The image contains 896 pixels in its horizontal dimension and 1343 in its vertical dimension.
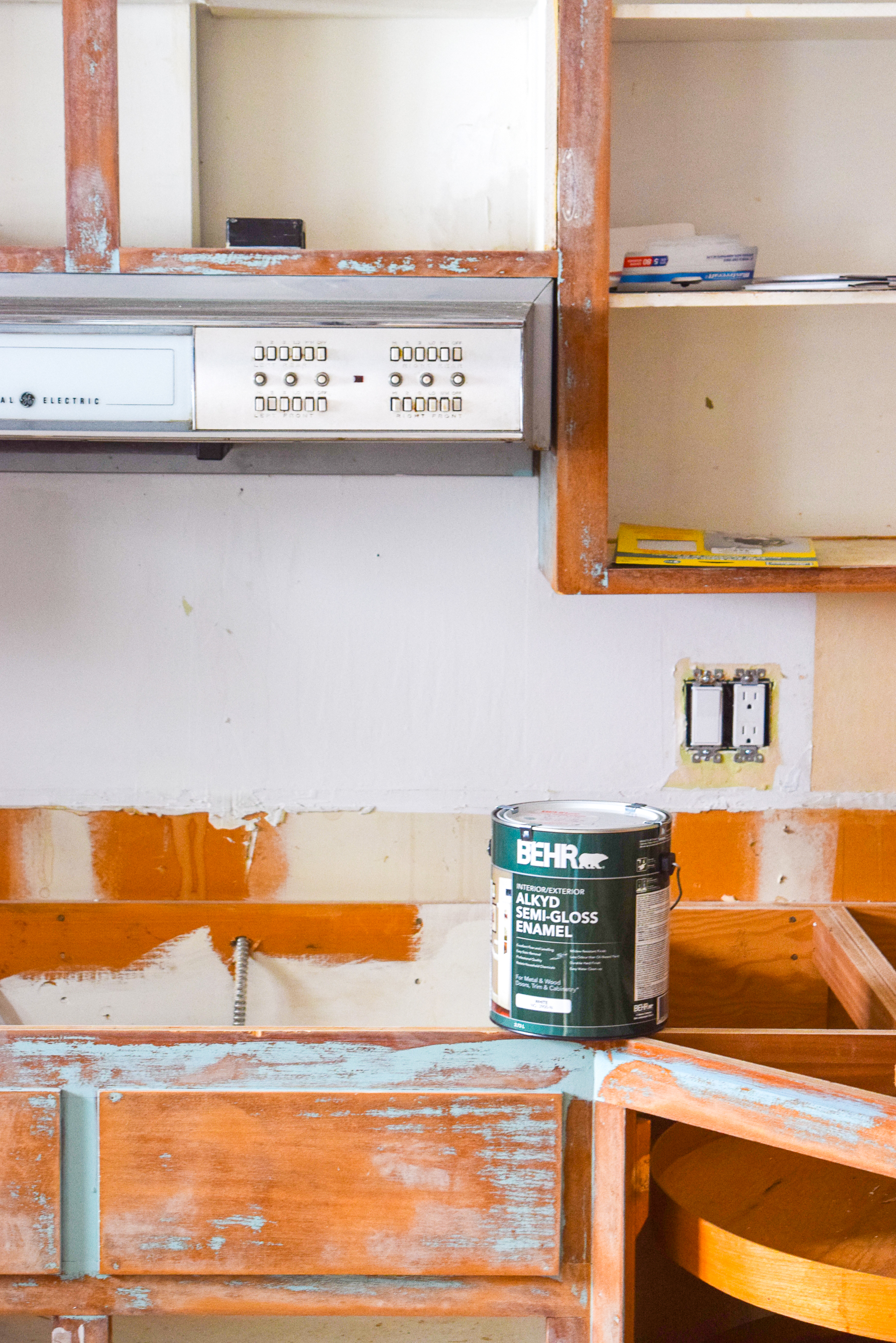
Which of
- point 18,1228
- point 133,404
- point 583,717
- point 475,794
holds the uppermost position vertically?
point 133,404

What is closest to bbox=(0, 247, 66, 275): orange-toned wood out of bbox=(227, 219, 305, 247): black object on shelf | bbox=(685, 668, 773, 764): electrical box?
bbox=(227, 219, 305, 247): black object on shelf

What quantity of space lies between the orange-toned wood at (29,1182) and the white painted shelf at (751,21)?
4.57 feet

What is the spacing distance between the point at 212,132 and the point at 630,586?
90 cm

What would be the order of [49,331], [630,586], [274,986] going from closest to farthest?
[49,331] → [630,586] → [274,986]

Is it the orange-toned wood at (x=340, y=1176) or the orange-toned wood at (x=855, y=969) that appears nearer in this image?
the orange-toned wood at (x=340, y=1176)

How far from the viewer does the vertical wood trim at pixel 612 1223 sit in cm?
116

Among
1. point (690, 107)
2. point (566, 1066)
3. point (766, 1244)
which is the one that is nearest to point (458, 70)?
point (690, 107)

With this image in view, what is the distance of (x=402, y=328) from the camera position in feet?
4.23

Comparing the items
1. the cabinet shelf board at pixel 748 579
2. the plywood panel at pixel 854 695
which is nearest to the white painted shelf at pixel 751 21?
the cabinet shelf board at pixel 748 579

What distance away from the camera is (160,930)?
1.73 metres

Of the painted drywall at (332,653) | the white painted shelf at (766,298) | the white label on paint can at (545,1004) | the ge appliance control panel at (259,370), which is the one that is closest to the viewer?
the white label on paint can at (545,1004)

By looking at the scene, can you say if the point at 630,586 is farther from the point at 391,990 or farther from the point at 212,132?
the point at 212,132

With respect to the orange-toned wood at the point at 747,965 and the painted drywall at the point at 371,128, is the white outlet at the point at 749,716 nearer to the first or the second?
the orange-toned wood at the point at 747,965

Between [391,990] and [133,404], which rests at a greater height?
[133,404]
